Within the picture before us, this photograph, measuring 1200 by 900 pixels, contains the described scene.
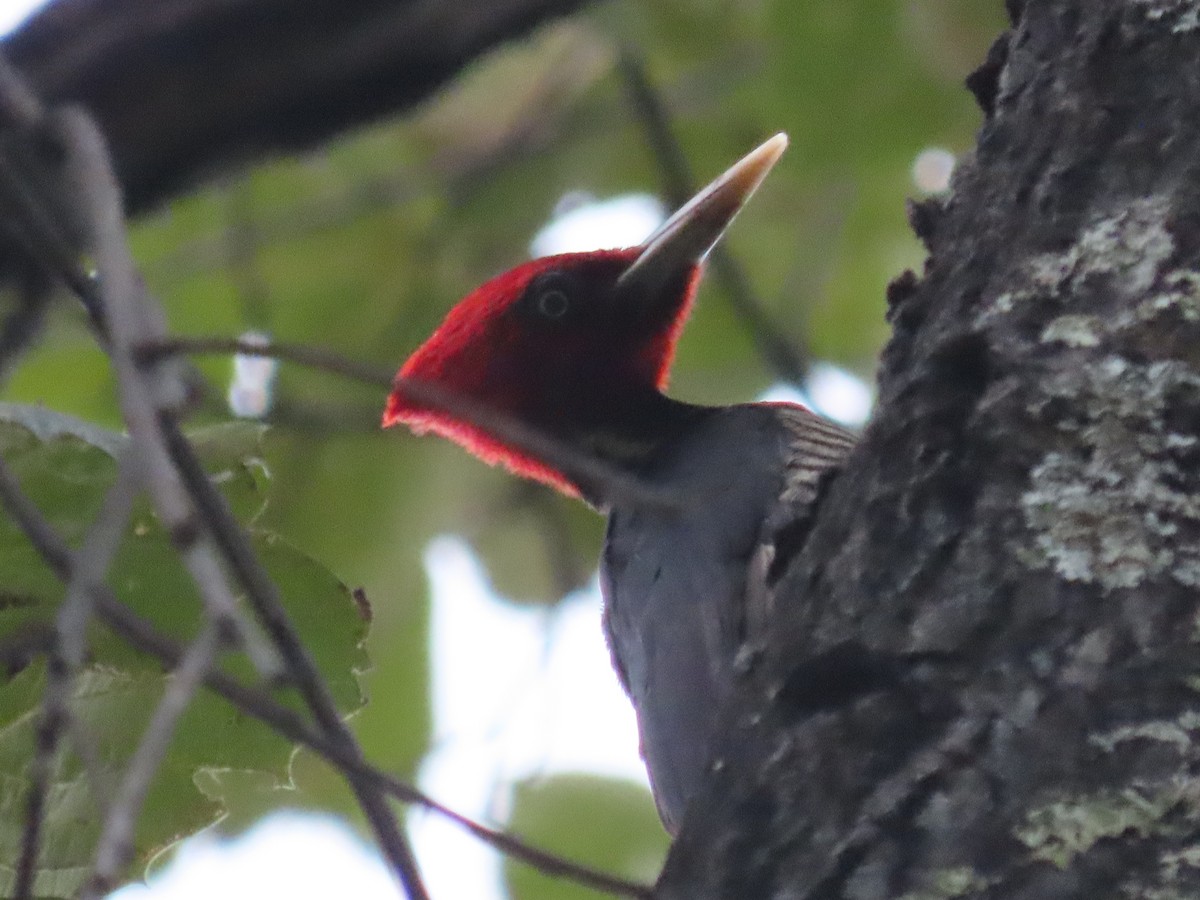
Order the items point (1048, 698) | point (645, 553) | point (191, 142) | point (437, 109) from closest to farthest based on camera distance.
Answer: point (1048, 698), point (645, 553), point (191, 142), point (437, 109)

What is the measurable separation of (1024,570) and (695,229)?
8.53 feet

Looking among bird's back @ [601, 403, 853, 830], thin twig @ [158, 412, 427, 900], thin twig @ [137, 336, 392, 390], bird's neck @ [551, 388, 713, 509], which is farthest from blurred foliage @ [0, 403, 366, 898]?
bird's neck @ [551, 388, 713, 509]

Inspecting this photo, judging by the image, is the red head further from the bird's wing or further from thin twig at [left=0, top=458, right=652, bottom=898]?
thin twig at [left=0, top=458, right=652, bottom=898]

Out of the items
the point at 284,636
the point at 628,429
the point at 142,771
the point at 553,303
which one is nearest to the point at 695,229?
the point at 553,303

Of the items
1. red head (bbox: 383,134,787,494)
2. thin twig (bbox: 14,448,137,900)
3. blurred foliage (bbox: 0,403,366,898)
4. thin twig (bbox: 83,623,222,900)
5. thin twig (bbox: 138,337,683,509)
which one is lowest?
thin twig (bbox: 83,623,222,900)

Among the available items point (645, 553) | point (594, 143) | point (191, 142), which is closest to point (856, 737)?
point (645, 553)

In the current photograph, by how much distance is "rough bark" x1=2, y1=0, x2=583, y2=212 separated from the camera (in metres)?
4.05

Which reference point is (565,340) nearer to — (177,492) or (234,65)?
(234,65)

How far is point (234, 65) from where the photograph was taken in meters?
4.20

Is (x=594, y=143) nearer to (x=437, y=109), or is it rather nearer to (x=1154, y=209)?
(x=437, y=109)

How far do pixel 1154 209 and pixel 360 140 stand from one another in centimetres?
384

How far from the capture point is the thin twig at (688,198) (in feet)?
16.9

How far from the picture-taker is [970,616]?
82.4 inches

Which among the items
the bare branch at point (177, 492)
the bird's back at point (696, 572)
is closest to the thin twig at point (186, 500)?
the bare branch at point (177, 492)
